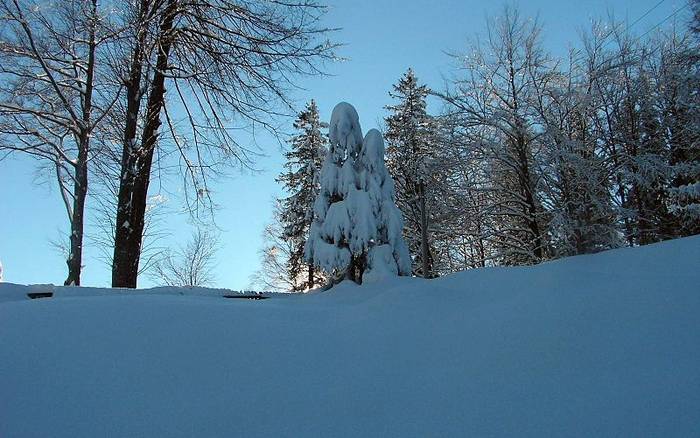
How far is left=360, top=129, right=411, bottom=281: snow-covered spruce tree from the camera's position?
7.25m

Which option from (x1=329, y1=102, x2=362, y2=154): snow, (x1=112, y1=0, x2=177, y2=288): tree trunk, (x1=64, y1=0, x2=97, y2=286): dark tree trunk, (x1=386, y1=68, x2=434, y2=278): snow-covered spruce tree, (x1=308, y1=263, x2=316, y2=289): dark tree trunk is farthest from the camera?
(x1=308, y1=263, x2=316, y2=289): dark tree trunk

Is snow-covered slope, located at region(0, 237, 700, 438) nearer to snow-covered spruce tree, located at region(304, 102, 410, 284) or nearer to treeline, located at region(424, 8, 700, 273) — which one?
snow-covered spruce tree, located at region(304, 102, 410, 284)

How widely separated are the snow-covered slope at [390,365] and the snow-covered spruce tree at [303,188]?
58.9 ft

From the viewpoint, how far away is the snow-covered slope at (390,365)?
6.19 feet

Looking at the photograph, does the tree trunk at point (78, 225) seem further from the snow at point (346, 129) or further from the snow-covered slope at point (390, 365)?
the snow-covered slope at point (390, 365)

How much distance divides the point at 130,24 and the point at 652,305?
27.3 ft

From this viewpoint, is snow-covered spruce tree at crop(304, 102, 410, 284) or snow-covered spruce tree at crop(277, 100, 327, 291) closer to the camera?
snow-covered spruce tree at crop(304, 102, 410, 284)

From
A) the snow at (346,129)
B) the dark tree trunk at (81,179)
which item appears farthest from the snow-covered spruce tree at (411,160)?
the dark tree trunk at (81,179)

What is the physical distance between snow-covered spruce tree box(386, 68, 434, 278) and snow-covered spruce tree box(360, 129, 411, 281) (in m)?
10.4

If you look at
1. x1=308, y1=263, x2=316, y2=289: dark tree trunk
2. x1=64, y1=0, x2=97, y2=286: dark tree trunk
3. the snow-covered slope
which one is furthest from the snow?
x1=308, y1=263, x2=316, y2=289: dark tree trunk

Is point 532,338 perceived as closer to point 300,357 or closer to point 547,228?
point 300,357

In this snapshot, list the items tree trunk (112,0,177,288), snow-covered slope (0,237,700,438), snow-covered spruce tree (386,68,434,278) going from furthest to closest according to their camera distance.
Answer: snow-covered spruce tree (386,68,434,278), tree trunk (112,0,177,288), snow-covered slope (0,237,700,438)

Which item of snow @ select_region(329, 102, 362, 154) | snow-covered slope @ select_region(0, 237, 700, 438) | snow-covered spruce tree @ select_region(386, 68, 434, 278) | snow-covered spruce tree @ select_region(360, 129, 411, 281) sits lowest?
snow-covered slope @ select_region(0, 237, 700, 438)

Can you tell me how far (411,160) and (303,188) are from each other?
5.67 m
